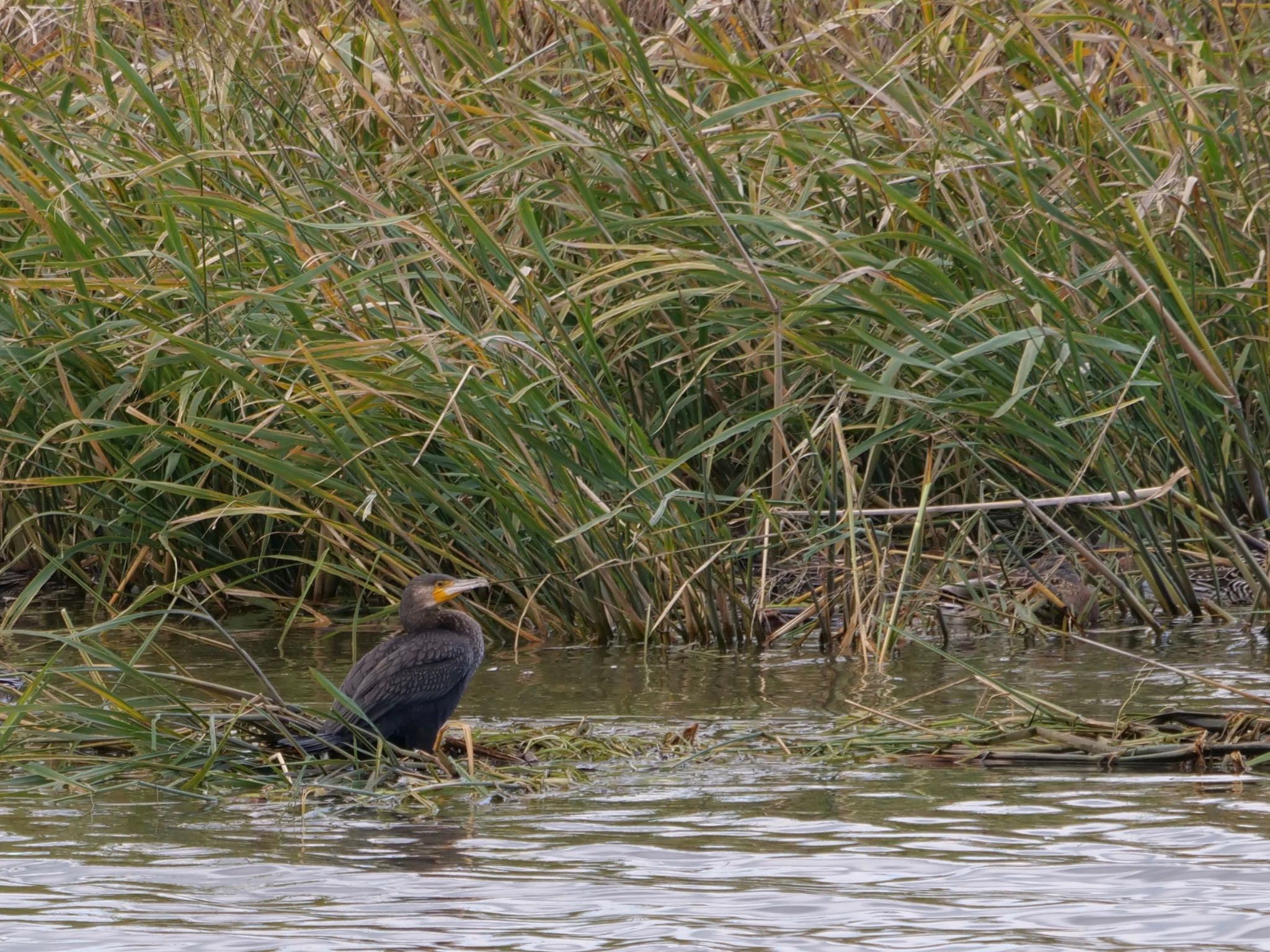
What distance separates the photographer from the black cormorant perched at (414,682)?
4969 mm

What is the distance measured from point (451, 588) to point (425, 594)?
0.33 ft

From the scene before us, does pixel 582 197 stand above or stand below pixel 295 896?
above

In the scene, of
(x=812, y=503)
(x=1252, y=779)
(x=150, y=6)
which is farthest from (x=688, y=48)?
(x=150, y=6)

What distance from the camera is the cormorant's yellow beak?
5391mm

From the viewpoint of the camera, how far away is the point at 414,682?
4996 mm

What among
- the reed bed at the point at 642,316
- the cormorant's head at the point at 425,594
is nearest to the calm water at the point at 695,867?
the cormorant's head at the point at 425,594

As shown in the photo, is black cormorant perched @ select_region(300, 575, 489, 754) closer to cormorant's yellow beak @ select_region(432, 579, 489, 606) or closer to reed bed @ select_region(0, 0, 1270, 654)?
cormorant's yellow beak @ select_region(432, 579, 489, 606)

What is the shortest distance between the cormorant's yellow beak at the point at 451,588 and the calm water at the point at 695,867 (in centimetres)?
79

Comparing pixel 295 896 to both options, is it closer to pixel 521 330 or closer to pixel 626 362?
pixel 521 330

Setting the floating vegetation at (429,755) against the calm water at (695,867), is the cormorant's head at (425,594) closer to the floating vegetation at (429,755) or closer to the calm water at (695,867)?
the floating vegetation at (429,755)

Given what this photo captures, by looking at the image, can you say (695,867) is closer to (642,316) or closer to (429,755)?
(429,755)

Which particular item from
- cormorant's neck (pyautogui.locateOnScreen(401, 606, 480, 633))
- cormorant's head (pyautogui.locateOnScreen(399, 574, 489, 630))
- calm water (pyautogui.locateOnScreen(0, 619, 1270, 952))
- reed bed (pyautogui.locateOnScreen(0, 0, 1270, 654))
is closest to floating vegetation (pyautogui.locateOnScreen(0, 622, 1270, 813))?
calm water (pyautogui.locateOnScreen(0, 619, 1270, 952))

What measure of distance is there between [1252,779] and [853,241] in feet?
7.25

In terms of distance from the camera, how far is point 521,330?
627cm
